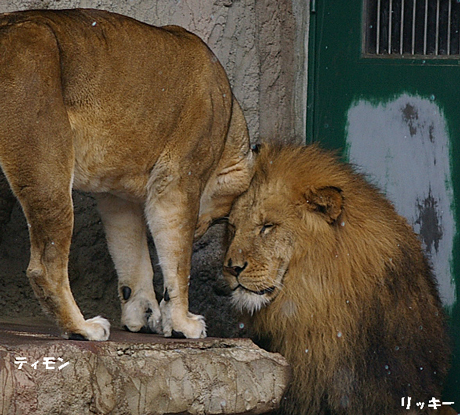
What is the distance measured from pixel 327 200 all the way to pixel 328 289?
417 millimetres

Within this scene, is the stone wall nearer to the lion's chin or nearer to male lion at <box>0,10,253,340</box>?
the lion's chin

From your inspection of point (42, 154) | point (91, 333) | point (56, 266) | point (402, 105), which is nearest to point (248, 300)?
point (91, 333)

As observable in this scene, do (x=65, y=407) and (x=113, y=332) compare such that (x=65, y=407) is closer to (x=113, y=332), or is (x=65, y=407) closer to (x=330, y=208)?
(x=113, y=332)

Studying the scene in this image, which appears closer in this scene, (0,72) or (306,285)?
(0,72)

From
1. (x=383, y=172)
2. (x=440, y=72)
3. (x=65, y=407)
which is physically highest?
(x=440, y=72)

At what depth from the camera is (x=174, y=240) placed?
4.17m

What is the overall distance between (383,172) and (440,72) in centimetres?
66

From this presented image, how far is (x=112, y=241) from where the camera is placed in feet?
14.9

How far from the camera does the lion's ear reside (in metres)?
4.29

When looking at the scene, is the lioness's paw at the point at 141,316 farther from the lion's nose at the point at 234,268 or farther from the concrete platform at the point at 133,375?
the lion's nose at the point at 234,268

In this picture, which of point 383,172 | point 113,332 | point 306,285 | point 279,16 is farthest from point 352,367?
point 279,16

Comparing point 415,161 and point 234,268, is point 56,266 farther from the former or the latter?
point 415,161

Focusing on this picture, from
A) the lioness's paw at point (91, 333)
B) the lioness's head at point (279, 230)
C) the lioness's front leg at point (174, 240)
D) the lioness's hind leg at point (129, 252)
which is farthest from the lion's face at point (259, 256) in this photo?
the lioness's paw at point (91, 333)

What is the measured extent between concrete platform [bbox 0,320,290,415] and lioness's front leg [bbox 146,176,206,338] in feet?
0.42
